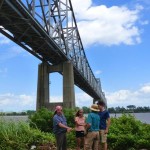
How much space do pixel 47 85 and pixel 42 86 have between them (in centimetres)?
88

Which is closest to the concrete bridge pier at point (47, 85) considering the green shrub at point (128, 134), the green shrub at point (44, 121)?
the green shrub at point (44, 121)

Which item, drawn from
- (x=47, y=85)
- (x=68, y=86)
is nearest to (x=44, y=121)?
(x=68, y=86)

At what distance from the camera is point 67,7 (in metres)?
53.8

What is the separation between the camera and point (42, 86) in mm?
48281

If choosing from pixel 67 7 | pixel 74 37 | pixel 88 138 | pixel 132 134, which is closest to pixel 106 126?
pixel 88 138

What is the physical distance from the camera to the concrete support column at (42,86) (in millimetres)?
48000

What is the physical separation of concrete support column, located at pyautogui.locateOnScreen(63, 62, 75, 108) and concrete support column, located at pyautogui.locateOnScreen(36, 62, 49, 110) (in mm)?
2371

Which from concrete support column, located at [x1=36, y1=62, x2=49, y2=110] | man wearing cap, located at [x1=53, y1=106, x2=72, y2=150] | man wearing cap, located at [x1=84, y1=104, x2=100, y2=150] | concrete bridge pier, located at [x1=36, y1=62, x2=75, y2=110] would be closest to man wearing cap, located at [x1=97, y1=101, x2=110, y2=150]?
man wearing cap, located at [x1=84, y1=104, x2=100, y2=150]

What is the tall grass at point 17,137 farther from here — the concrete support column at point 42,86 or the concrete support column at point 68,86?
the concrete support column at point 42,86

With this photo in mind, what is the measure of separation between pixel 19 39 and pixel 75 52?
73.4 feet

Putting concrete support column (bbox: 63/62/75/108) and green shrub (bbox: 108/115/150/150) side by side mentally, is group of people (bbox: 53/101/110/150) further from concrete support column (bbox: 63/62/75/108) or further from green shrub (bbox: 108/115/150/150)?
concrete support column (bbox: 63/62/75/108)

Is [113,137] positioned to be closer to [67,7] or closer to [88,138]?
[88,138]

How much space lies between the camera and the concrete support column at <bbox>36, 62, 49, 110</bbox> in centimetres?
4800

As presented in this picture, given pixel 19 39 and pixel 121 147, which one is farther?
pixel 19 39
